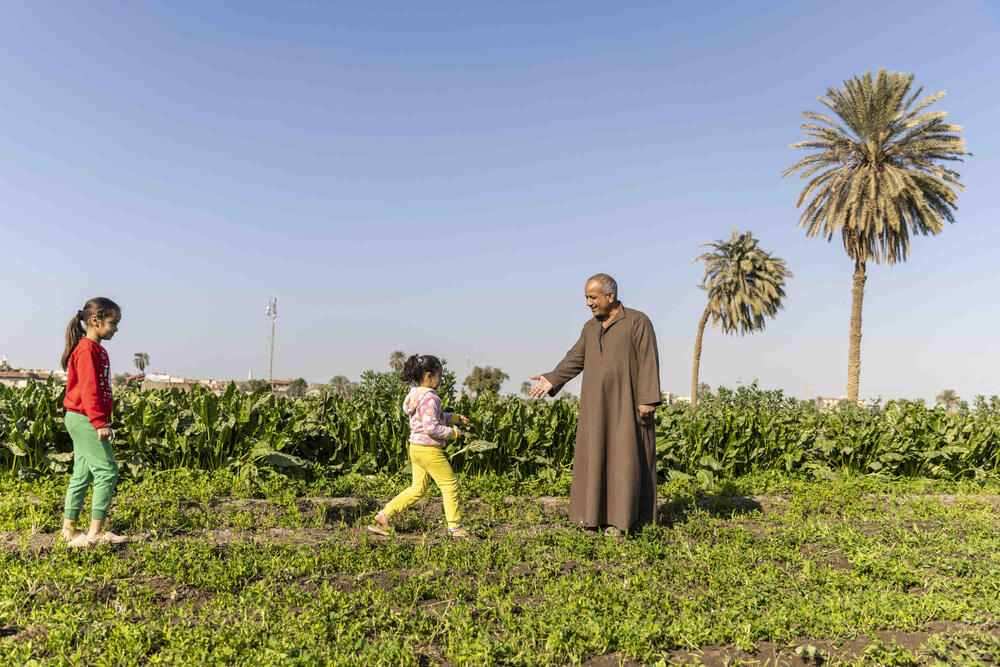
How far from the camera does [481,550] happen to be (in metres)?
4.63

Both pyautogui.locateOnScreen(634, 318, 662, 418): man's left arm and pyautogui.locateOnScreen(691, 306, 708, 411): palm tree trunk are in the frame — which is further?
pyautogui.locateOnScreen(691, 306, 708, 411): palm tree trunk

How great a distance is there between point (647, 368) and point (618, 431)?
1.81ft

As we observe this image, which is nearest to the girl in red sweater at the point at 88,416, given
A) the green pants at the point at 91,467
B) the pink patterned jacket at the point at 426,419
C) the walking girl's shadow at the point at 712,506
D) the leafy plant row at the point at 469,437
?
the green pants at the point at 91,467

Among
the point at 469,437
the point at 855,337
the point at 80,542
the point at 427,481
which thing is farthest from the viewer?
the point at 855,337

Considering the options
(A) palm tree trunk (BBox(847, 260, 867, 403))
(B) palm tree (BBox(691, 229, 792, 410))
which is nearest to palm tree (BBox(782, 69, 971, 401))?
(A) palm tree trunk (BBox(847, 260, 867, 403))

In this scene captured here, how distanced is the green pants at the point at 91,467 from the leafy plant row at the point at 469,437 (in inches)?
62.0

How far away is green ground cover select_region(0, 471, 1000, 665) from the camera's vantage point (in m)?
3.26

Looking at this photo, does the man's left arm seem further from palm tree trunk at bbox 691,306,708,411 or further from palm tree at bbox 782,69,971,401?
palm tree trunk at bbox 691,306,708,411

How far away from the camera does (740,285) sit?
41.4m

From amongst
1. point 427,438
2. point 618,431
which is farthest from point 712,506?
point 427,438

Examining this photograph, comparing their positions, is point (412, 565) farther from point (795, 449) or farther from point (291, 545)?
point (795, 449)

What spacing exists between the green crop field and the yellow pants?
282 millimetres

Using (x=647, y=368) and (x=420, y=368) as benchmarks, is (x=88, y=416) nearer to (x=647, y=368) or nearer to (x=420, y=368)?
(x=420, y=368)

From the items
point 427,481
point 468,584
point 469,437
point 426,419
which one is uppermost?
point 426,419
